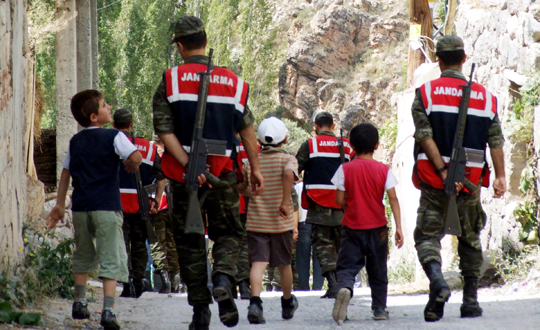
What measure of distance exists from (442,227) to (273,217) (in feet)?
4.39

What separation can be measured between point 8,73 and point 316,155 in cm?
334

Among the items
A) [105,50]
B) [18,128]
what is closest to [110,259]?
[18,128]

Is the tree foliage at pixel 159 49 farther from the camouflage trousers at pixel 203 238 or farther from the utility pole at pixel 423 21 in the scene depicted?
the camouflage trousers at pixel 203 238

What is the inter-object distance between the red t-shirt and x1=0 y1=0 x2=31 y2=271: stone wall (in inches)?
104

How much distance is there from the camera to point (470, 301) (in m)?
5.80

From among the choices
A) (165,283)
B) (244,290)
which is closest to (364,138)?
(244,290)

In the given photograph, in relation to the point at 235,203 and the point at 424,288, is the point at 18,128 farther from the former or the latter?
the point at 424,288

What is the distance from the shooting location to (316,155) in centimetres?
837

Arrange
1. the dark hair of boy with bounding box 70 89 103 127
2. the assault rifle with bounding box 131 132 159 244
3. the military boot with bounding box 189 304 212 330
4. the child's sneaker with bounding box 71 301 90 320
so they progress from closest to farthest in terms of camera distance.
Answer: the military boot with bounding box 189 304 212 330 < the child's sneaker with bounding box 71 301 90 320 < the dark hair of boy with bounding box 70 89 103 127 < the assault rifle with bounding box 131 132 159 244

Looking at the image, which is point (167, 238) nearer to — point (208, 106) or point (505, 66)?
point (505, 66)

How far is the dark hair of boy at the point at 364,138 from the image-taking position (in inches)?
241

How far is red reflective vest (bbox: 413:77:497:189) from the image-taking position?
226 inches

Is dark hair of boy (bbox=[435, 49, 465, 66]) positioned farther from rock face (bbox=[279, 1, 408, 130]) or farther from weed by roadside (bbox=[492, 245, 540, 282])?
rock face (bbox=[279, 1, 408, 130])

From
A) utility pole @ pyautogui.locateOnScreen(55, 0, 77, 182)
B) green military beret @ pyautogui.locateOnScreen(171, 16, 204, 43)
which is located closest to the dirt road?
green military beret @ pyautogui.locateOnScreen(171, 16, 204, 43)
